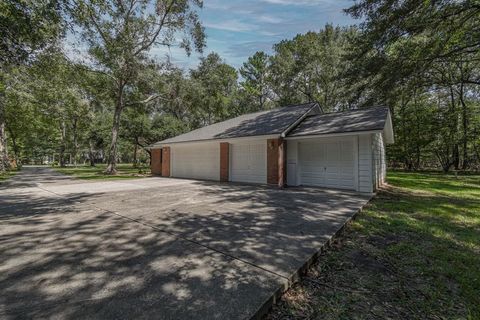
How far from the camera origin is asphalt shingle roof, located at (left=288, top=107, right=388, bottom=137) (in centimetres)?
855

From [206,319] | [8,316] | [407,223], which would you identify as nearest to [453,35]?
[407,223]

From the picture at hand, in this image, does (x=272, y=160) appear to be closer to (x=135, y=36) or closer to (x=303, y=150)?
(x=303, y=150)

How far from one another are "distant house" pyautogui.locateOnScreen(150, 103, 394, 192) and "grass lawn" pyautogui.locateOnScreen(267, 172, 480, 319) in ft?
13.2

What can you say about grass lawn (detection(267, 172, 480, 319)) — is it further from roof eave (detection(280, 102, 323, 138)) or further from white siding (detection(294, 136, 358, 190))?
roof eave (detection(280, 102, 323, 138))

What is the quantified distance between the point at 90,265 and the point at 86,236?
50.9 inches

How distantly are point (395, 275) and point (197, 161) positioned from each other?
42.8 ft

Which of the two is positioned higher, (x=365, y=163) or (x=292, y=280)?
(x=365, y=163)

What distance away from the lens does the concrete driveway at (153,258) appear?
2127mm

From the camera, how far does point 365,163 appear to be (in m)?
8.70

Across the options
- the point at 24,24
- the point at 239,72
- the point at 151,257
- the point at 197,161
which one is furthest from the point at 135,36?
the point at 151,257

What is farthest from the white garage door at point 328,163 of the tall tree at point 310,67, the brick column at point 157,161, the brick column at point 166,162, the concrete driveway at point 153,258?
the tall tree at point 310,67

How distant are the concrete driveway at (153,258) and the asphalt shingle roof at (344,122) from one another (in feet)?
12.7

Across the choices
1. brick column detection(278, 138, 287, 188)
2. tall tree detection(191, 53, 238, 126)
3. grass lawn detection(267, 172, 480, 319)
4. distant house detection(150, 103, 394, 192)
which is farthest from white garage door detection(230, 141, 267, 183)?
tall tree detection(191, 53, 238, 126)

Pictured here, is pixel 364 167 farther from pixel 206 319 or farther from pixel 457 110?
pixel 457 110
